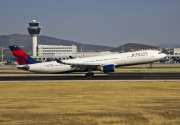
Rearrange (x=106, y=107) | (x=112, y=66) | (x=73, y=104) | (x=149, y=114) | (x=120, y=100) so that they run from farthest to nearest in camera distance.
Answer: (x=112, y=66), (x=120, y=100), (x=73, y=104), (x=106, y=107), (x=149, y=114)

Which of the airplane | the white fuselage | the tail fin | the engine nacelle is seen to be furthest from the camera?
the tail fin

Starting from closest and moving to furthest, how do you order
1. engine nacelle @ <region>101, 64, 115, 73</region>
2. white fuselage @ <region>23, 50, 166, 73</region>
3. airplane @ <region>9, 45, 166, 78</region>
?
engine nacelle @ <region>101, 64, 115, 73</region> < airplane @ <region>9, 45, 166, 78</region> < white fuselage @ <region>23, 50, 166, 73</region>

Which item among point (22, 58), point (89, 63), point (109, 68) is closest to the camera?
point (109, 68)

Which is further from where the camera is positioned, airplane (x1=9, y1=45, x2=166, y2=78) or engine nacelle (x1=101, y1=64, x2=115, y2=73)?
airplane (x1=9, y1=45, x2=166, y2=78)

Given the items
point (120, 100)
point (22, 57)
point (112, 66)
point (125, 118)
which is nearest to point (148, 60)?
point (112, 66)

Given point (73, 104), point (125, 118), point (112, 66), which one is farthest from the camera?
point (112, 66)

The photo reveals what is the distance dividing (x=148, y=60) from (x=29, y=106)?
1271 inches

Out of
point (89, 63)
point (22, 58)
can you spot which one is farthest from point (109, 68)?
point (22, 58)

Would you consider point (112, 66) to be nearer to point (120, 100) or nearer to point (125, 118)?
point (120, 100)

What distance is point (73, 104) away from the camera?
82.5 ft

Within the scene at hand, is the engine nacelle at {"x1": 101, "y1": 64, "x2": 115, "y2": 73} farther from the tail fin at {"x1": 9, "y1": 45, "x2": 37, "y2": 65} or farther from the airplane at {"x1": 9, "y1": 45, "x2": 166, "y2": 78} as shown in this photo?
the tail fin at {"x1": 9, "y1": 45, "x2": 37, "y2": 65}

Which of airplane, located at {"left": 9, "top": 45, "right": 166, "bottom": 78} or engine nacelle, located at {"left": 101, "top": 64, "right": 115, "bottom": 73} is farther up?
airplane, located at {"left": 9, "top": 45, "right": 166, "bottom": 78}

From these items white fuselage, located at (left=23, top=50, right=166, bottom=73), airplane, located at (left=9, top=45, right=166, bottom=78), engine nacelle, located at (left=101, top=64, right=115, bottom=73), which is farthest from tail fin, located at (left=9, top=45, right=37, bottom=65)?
engine nacelle, located at (left=101, top=64, right=115, bottom=73)

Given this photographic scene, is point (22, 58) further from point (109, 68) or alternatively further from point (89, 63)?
point (109, 68)
